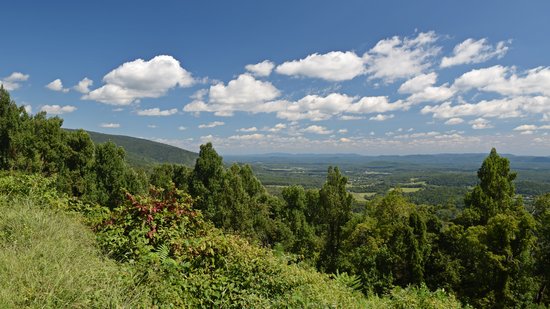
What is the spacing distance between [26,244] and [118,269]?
1455 millimetres

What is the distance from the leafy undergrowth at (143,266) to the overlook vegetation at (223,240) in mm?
23

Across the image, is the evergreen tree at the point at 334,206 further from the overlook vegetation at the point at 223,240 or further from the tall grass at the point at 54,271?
the tall grass at the point at 54,271

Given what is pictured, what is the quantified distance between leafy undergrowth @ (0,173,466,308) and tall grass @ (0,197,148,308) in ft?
0.04

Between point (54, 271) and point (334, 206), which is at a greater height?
point (54, 271)

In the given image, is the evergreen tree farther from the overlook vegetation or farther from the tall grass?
the tall grass

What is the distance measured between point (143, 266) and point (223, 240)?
154 centimetres

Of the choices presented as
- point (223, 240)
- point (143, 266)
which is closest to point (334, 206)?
point (223, 240)

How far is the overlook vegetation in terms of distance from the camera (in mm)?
4332

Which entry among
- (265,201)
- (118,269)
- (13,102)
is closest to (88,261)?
(118,269)

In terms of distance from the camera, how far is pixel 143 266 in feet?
14.9

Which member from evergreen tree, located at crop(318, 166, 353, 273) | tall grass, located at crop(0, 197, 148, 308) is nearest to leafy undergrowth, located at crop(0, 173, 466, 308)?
tall grass, located at crop(0, 197, 148, 308)

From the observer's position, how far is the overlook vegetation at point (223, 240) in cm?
Answer: 433

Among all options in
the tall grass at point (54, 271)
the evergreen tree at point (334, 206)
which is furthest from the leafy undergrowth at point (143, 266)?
the evergreen tree at point (334, 206)

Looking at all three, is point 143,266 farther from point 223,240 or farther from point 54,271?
point 223,240
